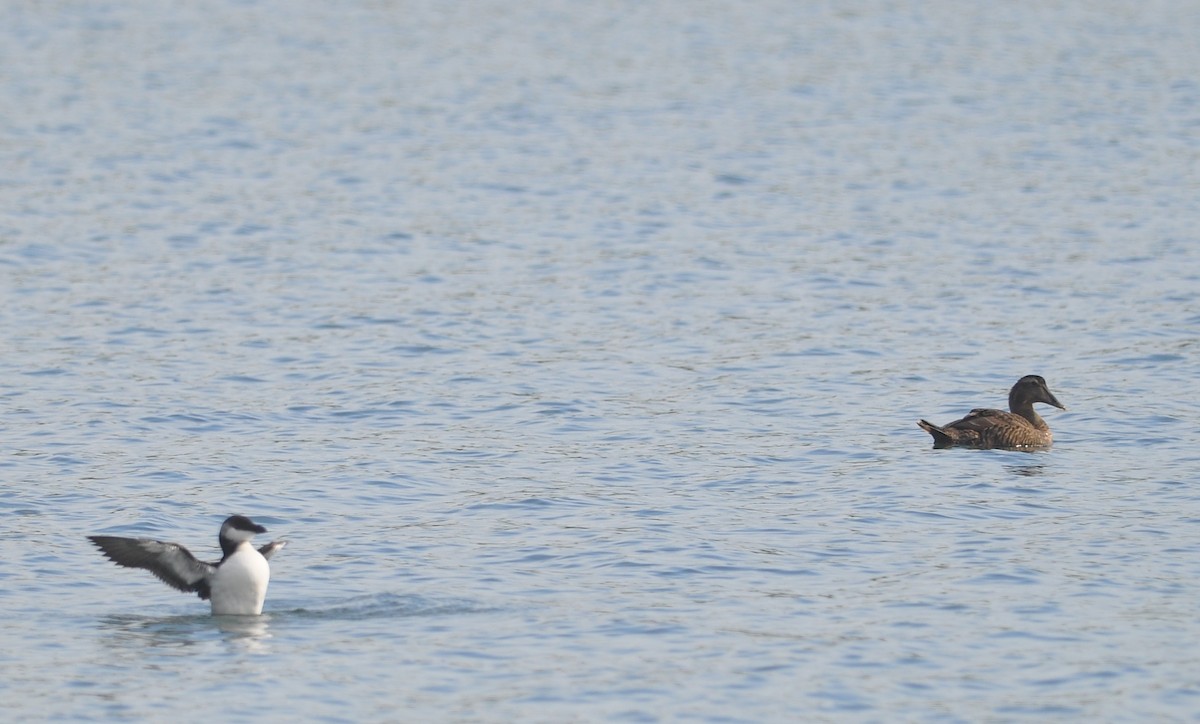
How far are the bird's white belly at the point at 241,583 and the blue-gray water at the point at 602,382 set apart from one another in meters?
0.15

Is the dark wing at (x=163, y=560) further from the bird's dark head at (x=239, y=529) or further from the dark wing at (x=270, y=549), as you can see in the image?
the dark wing at (x=270, y=549)

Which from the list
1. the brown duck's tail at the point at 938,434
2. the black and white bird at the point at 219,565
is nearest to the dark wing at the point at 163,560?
the black and white bird at the point at 219,565

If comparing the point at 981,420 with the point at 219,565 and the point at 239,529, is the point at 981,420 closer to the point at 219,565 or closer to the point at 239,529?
the point at 239,529

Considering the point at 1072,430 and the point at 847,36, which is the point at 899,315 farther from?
the point at 847,36

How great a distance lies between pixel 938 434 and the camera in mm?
18547

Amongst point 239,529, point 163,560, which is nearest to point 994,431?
point 239,529

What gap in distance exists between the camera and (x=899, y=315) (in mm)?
24844

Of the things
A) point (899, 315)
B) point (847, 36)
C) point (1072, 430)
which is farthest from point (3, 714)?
point (847, 36)

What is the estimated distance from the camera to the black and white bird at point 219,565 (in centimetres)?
1364

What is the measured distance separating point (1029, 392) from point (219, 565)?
9.04 m

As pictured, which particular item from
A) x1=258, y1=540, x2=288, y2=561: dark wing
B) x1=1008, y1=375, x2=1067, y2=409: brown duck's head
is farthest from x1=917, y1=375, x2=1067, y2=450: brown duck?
x1=258, y1=540, x2=288, y2=561: dark wing

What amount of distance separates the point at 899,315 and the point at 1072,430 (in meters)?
5.33

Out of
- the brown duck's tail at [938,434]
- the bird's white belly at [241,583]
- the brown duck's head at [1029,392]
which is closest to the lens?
the bird's white belly at [241,583]

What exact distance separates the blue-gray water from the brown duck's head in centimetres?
51
